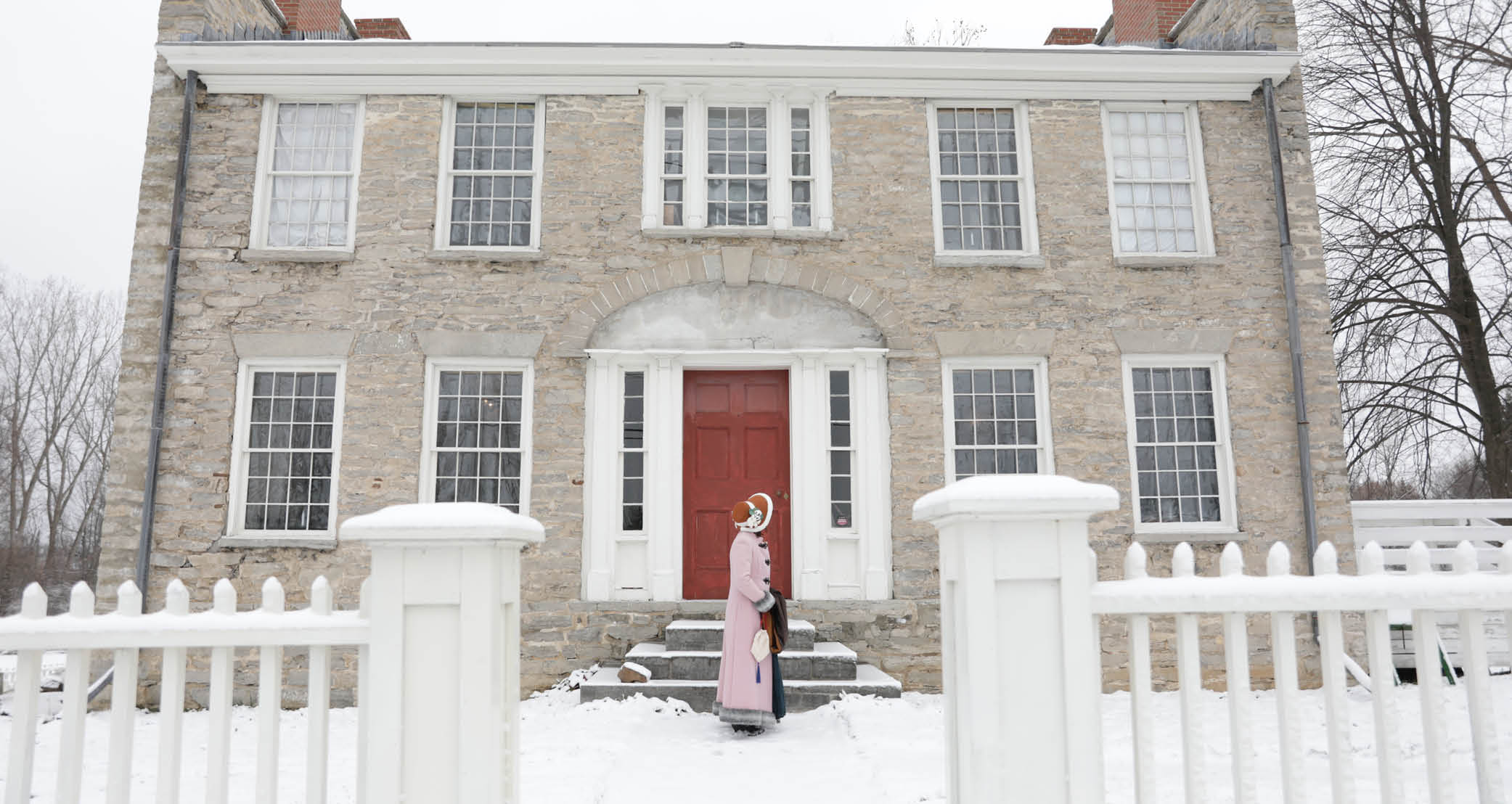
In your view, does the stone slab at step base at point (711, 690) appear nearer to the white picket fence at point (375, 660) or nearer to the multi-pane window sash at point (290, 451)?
the multi-pane window sash at point (290, 451)

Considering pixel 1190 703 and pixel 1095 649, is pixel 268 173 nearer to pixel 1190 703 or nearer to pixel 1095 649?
pixel 1095 649

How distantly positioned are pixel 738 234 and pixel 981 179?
8.69 feet

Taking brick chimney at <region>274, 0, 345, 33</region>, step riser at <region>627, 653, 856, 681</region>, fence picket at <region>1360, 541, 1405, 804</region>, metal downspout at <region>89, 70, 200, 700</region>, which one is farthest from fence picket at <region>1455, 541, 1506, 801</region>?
brick chimney at <region>274, 0, 345, 33</region>

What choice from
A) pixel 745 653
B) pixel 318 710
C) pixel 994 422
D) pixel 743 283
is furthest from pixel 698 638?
pixel 318 710

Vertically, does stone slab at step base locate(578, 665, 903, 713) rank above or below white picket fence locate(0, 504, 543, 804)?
below

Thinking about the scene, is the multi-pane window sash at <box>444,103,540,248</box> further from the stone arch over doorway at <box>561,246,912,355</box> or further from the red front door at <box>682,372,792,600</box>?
the red front door at <box>682,372,792,600</box>

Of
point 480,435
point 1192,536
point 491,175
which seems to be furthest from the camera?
point 491,175

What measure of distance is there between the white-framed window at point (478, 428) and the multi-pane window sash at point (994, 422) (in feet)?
14.2

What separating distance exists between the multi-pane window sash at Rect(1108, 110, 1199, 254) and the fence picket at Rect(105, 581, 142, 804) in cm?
946

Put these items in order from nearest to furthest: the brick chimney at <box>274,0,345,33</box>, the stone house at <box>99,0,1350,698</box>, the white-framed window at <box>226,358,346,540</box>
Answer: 1. the stone house at <box>99,0,1350,698</box>
2. the white-framed window at <box>226,358,346,540</box>
3. the brick chimney at <box>274,0,345,33</box>

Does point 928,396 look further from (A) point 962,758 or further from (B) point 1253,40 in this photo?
(A) point 962,758

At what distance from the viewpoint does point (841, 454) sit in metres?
9.77

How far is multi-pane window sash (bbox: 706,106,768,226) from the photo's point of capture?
10242 millimetres

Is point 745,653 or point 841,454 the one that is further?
point 841,454
